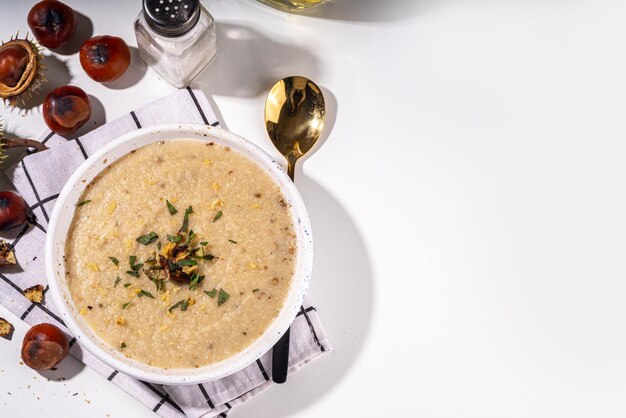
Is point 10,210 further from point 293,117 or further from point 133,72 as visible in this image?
point 293,117

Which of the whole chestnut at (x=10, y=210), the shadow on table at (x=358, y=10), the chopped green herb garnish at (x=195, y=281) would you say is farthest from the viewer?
the shadow on table at (x=358, y=10)

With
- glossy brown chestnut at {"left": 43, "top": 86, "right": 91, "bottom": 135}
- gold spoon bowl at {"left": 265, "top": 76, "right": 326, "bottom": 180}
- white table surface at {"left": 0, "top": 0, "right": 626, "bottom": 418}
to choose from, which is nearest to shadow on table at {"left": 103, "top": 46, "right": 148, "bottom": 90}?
white table surface at {"left": 0, "top": 0, "right": 626, "bottom": 418}

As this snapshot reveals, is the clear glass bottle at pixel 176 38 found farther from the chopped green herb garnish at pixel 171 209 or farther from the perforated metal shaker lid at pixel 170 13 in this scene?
the chopped green herb garnish at pixel 171 209

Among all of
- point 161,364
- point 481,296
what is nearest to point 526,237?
point 481,296

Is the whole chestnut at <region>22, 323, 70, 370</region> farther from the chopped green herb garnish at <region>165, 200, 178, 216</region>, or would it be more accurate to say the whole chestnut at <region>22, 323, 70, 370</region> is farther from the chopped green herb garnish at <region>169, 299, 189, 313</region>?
the chopped green herb garnish at <region>165, 200, 178, 216</region>

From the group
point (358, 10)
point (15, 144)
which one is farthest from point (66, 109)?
point (358, 10)

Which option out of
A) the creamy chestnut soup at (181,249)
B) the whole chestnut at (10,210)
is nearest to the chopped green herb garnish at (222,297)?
the creamy chestnut soup at (181,249)
